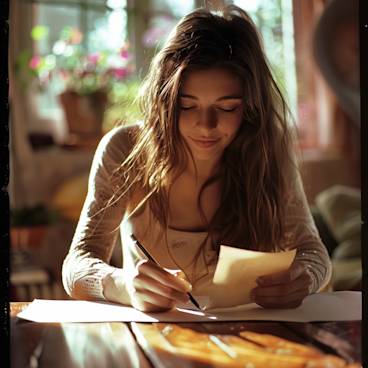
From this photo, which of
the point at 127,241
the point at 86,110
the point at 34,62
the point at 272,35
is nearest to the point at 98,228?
the point at 127,241

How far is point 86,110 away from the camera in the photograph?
4.20ft

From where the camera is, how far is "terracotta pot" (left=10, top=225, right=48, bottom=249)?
1455 millimetres

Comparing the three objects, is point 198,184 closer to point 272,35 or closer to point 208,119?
point 208,119

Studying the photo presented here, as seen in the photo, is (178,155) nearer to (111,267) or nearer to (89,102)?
(111,267)

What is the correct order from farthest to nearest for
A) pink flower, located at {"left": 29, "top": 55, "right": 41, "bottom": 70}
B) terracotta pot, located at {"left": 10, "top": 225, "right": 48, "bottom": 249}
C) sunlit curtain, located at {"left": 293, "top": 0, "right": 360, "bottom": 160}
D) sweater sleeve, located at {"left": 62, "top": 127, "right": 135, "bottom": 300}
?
1. sunlit curtain, located at {"left": 293, "top": 0, "right": 360, "bottom": 160}
2. pink flower, located at {"left": 29, "top": 55, "right": 41, "bottom": 70}
3. terracotta pot, located at {"left": 10, "top": 225, "right": 48, "bottom": 249}
4. sweater sleeve, located at {"left": 62, "top": 127, "right": 135, "bottom": 300}

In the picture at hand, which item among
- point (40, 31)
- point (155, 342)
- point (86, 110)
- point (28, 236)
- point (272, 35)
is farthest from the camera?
point (28, 236)

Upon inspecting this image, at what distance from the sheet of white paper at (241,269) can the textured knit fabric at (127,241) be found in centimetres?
1

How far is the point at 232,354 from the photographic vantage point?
1.49 ft

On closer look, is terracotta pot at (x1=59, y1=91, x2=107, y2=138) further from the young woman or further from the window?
the young woman

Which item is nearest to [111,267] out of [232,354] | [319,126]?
[232,354]

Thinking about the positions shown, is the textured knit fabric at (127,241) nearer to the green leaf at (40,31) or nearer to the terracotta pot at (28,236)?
the green leaf at (40,31)

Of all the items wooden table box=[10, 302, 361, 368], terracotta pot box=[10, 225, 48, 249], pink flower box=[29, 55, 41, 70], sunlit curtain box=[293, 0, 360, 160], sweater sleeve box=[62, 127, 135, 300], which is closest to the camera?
wooden table box=[10, 302, 361, 368]

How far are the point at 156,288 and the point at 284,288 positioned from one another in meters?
0.11

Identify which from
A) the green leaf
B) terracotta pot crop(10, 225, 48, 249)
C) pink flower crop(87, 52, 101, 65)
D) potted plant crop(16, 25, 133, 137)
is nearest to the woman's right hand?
potted plant crop(16, 25, 133, 137)
